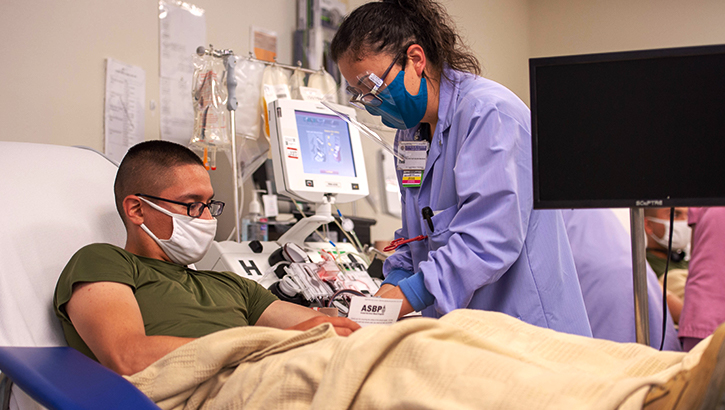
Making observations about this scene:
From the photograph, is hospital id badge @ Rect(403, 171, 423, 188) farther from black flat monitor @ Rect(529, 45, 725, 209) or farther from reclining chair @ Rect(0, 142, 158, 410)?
reclining chair @ Rect(0, 142, 158, 410)

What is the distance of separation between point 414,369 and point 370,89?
917mm

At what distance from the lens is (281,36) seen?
342 cm

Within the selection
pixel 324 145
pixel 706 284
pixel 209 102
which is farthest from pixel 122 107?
pixel 706 284

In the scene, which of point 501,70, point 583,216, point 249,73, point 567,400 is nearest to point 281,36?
point 249,73

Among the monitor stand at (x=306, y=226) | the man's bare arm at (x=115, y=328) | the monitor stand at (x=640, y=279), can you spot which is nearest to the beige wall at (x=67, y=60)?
the monitor stand at (x=306, y=226)

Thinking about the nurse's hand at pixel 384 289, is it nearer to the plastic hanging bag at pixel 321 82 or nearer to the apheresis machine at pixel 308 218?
the apheresis machine at pixel 308 218

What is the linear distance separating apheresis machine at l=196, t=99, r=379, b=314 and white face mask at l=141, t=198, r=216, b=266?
0.40 meters

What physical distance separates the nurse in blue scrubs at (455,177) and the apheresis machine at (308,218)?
0.35 m

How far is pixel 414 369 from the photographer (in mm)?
713

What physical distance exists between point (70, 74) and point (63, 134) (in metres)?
0.27

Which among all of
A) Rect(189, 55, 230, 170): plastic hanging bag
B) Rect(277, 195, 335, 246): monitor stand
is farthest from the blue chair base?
Rect(189, 55, 230, 170): plastic hanging bag

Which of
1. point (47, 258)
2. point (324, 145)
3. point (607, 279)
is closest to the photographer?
point (47, 258)

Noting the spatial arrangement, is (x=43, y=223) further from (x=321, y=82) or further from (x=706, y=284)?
(x=706, y=284)

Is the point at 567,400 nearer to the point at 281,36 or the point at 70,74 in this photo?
the point at 70,74
